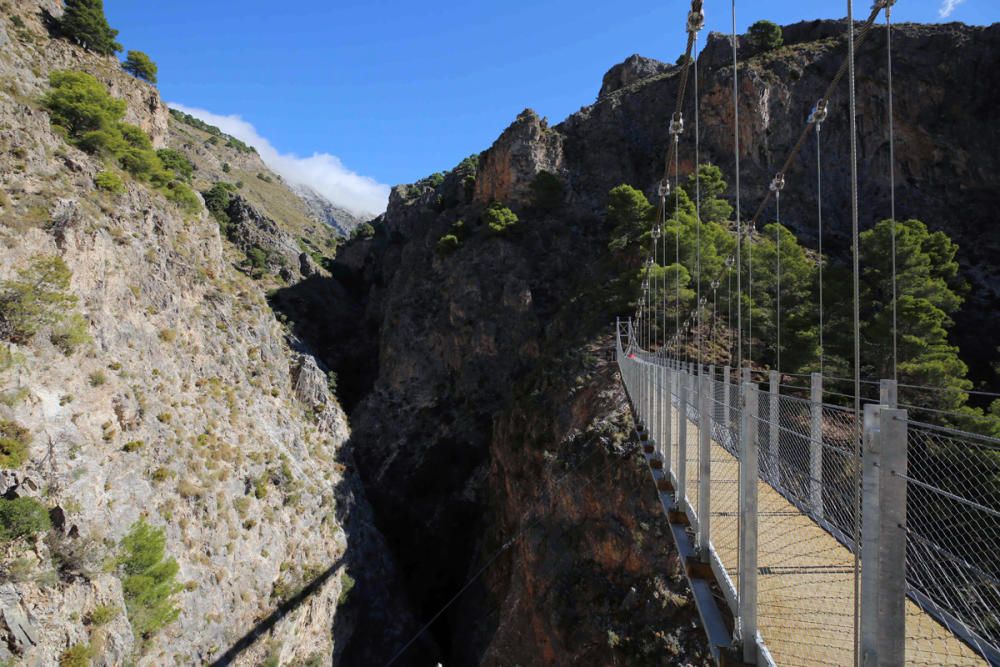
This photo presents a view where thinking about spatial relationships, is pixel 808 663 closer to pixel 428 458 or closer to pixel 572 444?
pixel 572 444

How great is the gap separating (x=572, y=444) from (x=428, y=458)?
1359 cm

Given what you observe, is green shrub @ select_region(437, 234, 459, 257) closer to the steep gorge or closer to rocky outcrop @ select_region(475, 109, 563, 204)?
the steep gorge

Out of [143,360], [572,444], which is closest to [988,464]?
[572,444]

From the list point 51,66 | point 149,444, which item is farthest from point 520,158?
point 149,444

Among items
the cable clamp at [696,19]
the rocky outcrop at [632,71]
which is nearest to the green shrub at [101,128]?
the cable clamp at [696,19]

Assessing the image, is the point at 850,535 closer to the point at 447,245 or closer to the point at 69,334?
the point at 69,334

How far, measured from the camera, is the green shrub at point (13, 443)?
1118cm

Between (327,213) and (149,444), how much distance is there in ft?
385

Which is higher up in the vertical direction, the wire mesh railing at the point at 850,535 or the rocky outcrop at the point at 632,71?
the rocky outcrop at the point at 632,71

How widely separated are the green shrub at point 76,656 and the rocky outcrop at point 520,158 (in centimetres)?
3052

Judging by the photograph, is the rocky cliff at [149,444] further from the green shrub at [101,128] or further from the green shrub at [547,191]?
the green shrub at [547,191]

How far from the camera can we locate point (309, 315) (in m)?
33.9

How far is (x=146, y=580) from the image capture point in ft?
42.6

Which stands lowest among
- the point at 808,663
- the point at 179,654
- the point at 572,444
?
the point at 179,654
